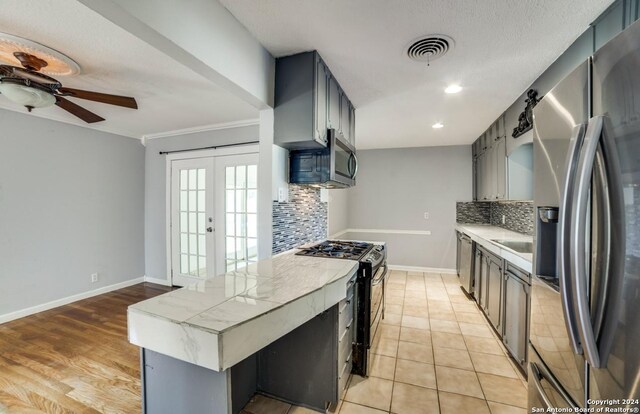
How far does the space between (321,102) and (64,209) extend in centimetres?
354

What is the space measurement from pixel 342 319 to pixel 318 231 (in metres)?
1.50

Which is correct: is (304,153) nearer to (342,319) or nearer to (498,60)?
(342,319)

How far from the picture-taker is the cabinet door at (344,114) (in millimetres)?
2475

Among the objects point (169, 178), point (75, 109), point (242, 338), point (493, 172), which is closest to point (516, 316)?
point (493, 172)

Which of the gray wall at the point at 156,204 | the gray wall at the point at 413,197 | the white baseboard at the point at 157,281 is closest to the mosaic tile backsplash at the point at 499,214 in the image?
the gray wall at the point at 413,197

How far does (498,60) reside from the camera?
1957mm

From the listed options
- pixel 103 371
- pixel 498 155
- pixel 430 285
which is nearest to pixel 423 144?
pixel 498 155

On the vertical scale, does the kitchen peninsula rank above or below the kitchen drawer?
above

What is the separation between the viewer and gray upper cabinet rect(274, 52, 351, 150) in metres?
1.90

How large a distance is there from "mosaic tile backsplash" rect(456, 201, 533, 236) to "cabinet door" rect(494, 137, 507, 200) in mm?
322

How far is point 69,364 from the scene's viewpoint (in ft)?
6.84

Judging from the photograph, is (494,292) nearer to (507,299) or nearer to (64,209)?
(507,299)

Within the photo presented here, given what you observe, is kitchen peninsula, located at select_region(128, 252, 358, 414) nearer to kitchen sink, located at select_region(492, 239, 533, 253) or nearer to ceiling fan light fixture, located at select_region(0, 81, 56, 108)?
kitchen sink, located at select_region(492, 239, 533, 253)

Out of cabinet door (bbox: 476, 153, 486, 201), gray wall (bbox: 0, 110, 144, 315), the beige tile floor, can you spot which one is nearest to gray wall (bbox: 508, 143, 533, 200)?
cabinet door (bbox: 476, 153, 486, 201)
